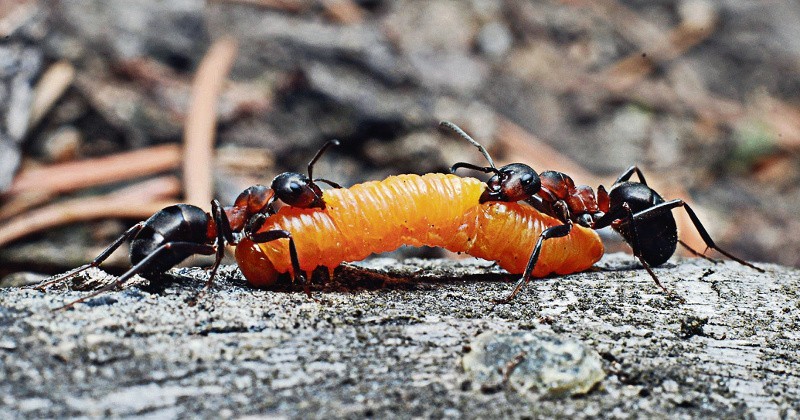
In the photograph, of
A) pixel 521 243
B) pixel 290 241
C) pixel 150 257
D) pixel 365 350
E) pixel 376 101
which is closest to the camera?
pixel 365 350

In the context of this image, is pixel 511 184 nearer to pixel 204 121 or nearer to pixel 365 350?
pixel 365 350

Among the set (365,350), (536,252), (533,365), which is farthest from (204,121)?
(533,365)

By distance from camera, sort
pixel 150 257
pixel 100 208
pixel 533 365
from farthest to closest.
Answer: pixel 100 208 < pixel 150 257 < pixel 533 365

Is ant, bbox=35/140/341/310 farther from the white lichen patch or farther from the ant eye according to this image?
the white lichen patch

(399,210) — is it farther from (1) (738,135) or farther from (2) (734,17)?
(2) (734,17)

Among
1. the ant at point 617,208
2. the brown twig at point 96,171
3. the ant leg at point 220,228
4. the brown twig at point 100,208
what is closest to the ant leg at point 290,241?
the ant leg at point 220,228

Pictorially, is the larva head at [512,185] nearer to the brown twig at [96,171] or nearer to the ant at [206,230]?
the ant at [206,230]

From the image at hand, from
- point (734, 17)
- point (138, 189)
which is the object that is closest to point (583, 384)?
point (138, 189)
